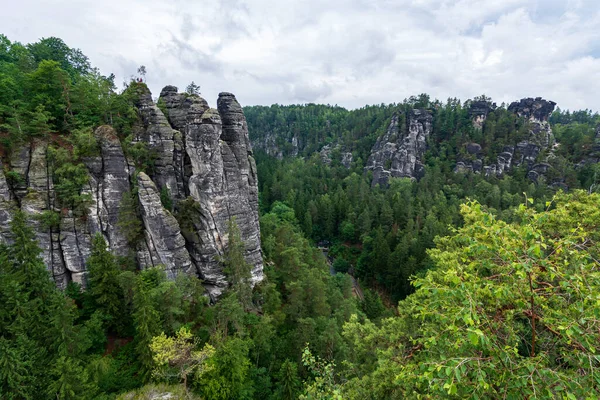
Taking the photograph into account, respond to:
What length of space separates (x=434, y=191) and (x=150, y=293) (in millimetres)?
66909

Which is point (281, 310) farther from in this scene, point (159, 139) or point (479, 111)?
point (479, 111)

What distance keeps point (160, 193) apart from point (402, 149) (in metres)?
83.7

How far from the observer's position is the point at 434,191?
70000 mm

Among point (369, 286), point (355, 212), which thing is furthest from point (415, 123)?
point (369, 286)

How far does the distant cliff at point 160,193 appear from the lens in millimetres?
23109

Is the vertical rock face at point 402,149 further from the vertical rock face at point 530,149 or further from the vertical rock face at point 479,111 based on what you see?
the vertical rock face at point 530,149

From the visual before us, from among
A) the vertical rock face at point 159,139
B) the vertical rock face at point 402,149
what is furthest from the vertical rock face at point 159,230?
the vertical rock face at point 402,149

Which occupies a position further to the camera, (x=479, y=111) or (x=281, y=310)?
(x=479, y=111)

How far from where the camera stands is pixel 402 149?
311ft

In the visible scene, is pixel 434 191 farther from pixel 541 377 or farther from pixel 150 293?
pixel 541 377

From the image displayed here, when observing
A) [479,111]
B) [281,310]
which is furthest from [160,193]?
[479,111]

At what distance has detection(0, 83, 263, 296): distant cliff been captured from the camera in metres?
23.1

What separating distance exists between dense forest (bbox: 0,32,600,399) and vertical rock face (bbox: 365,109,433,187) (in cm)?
4450

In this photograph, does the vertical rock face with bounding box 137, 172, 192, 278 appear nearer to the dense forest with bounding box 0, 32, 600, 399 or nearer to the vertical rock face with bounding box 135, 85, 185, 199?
the dense forest with bounding box 0, 32, 600, 399
